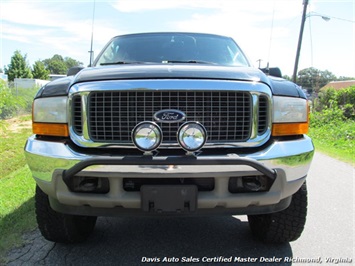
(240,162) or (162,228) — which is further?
(162,228)

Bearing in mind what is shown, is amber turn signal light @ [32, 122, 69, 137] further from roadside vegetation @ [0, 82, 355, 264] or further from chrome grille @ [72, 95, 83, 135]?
roadside vegetation @ [0, 82, 355, 264]

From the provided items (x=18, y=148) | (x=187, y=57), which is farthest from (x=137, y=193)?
(x=18, y=148)

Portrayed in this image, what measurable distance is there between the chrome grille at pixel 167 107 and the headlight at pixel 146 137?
5.7 inches

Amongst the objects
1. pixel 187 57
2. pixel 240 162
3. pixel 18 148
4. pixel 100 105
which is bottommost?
pixel 18 148

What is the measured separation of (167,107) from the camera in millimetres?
2482

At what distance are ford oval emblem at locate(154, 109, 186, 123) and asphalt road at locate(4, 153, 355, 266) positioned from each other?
3.96ft

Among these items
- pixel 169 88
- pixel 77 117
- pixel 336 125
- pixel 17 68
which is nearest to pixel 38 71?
pixel 17 68

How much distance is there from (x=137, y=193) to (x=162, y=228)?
1283 mm

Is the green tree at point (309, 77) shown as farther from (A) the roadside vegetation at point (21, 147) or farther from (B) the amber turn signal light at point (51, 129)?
(B) the amber turn signal light at point (51, 129)

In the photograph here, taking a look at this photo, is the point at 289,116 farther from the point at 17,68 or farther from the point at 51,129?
the point at 17,68

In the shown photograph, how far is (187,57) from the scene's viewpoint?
3703 mm

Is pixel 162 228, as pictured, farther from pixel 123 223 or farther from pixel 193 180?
pixel 193 180

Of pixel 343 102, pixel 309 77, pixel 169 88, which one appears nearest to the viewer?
pixel 169 88

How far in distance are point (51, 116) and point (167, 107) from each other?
86cm
